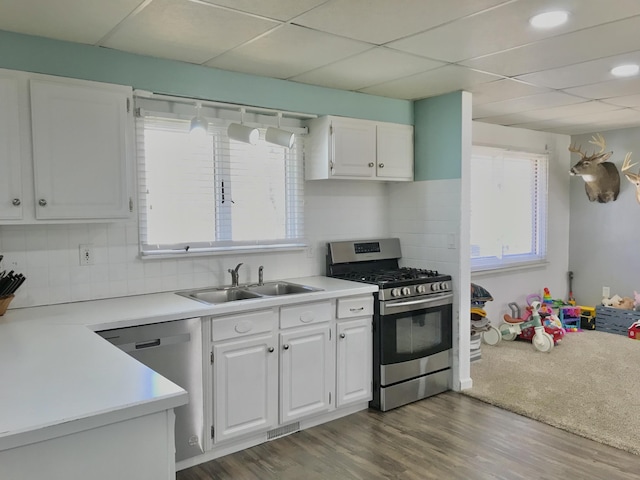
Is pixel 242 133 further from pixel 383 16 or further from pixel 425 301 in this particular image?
pixel 425 301

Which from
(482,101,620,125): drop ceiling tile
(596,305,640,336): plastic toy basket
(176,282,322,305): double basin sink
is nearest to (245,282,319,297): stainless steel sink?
(176,282,322,305): double basin sink

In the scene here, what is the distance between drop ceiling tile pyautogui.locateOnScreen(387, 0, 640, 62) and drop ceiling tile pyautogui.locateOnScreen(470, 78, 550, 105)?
81cm

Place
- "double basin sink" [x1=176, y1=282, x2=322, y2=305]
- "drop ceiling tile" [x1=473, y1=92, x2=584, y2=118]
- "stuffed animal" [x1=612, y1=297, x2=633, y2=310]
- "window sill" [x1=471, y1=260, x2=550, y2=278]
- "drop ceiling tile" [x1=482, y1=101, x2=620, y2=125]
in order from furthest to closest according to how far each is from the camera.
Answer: "stuffed animal" [x1=612, y1=297, x2=633, y2=310]
"window sill" [x1=471, y1=260, x2=550, y2=278]
"drop ceiling tile" [x1=482, y1=101, x2=620, y2=125]
"drop ceiling tile" [x1=473, y1=92, x2=584, y2=118]
"double basin sink" [x1=176, y1=282, x2=322, y2=305]

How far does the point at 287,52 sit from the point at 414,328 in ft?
7.08

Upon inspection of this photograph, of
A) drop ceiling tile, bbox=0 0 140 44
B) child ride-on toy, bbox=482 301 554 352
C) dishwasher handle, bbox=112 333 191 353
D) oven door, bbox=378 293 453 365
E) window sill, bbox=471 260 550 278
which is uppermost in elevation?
drop ceiling tile, bbox=0 0 140 44

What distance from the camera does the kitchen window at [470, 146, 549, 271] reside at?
5.57 m

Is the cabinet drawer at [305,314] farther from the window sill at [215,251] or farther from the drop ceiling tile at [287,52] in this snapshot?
the drop ceiling tile at [287,52]

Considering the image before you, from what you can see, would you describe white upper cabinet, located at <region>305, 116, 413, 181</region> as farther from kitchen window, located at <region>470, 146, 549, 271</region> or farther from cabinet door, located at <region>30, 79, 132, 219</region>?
kitchen window, located at <region>470, 146, 549, 271</region>

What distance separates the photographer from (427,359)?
13.1ft

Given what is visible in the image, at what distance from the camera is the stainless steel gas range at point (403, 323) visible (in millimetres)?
3736

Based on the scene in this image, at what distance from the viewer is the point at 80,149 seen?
274 centimetres

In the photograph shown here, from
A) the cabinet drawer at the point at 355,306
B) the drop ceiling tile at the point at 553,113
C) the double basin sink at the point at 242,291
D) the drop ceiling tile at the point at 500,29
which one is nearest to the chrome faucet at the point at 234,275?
the double basin sink at the point at 242,291

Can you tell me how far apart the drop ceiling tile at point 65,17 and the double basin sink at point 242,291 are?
158cm

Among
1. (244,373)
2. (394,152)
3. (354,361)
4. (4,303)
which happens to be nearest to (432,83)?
(394,152)
